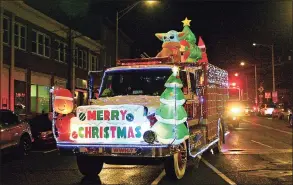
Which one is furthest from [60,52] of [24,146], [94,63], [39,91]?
[24,146]

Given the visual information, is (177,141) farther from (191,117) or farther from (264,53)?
(264,53)

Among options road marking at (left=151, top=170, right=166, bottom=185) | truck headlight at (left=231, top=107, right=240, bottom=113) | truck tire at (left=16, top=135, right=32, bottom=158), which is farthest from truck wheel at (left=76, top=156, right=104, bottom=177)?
truck headlight at (left=231, top=107, right=240, bottom=113)

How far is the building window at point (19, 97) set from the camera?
24125 millimetres

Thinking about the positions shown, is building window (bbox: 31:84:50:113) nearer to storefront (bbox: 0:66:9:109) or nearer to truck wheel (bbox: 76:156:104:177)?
storefront (bbox: 0:66:9:109)

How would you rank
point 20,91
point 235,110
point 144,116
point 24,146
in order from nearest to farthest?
1. point 144,116
2. point 24,146
3. point 235,110
4. point 20,91

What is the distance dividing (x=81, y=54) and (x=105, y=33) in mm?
7167

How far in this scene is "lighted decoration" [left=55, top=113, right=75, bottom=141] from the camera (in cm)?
824

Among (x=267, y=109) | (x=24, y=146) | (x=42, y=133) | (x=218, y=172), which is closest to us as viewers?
(x=218, y=172)

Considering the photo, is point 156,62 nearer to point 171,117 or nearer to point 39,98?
point 171,117

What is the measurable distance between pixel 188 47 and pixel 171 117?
4.98 meters

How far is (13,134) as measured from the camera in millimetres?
13141

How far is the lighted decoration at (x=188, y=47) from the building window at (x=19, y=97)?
1422cm

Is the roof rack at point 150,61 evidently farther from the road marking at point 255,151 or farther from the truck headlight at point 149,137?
the road marking at point 255,151

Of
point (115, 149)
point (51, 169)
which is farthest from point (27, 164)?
point (115, 149)
